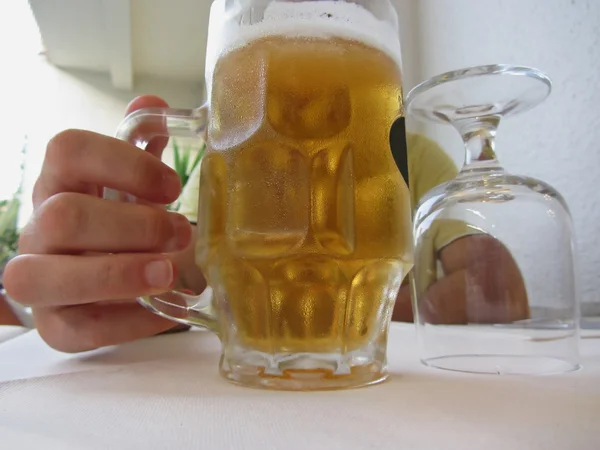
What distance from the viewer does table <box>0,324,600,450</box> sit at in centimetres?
21

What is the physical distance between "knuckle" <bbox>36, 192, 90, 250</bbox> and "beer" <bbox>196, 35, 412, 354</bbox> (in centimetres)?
14

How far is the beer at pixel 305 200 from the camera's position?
0.33m

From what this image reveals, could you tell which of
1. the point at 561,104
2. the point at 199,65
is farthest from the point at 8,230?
→ the point at 561,104

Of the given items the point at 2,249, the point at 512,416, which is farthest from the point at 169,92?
the point at 512,416

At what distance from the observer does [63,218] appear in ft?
1.42

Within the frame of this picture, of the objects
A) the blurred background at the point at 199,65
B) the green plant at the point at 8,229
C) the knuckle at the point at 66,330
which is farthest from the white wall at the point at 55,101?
the knuckle at the point at 66,330

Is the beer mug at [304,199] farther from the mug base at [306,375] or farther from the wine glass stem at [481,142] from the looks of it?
the wine glass stem at [481,142]

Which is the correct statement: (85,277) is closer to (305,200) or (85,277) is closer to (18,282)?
(18,282)

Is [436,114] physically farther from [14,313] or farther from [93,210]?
[14,313]

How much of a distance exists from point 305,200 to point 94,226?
219 mm

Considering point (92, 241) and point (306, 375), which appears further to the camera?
point (92, 241)

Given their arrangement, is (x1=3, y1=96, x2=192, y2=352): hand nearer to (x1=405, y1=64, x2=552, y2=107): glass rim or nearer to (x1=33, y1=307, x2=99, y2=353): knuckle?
(x1=33, y1=307, x2=99, y2=353): knuckle

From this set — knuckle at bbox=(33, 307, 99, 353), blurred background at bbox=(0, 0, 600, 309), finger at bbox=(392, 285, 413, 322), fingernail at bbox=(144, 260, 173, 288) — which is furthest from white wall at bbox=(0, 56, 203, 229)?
fingernail at bbox=(144, 260, 173, 288)

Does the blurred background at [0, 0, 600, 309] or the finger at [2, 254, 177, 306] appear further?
the blurred background at [0, 0, 600, 309]
